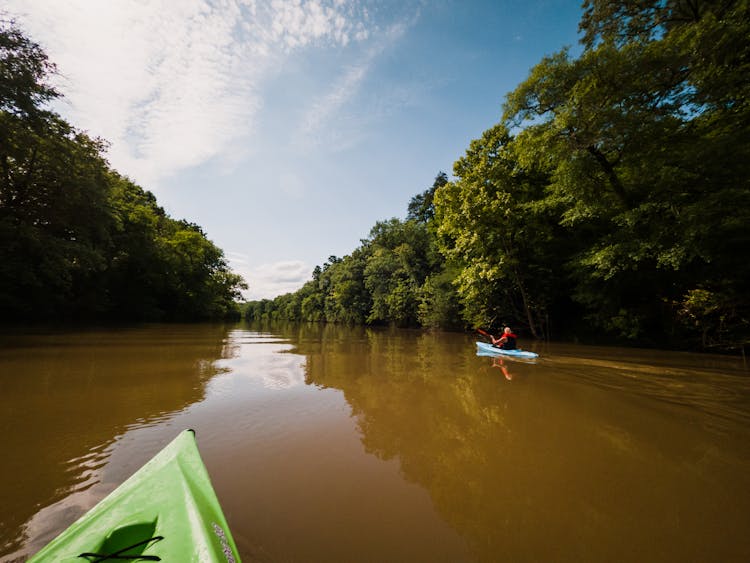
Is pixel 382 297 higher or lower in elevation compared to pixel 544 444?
higher

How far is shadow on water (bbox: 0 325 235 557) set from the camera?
A: 2.15 meters

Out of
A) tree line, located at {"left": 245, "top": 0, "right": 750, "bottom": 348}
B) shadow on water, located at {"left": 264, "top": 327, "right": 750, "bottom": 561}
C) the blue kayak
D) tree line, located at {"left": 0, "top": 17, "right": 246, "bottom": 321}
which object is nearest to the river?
shadow on water, located at {"left": 264, "top": 327, "right": 750, "bottom": 561}

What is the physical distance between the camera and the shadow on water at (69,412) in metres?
2.15

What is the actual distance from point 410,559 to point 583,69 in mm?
13892

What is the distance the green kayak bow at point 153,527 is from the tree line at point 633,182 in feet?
39.9

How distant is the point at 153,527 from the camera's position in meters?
1.47

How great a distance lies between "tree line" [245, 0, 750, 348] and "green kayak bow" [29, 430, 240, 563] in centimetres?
1217

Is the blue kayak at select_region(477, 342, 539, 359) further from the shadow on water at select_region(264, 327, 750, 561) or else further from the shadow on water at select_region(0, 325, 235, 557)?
the shadow on water at select_region(0, 325, 235, 557)

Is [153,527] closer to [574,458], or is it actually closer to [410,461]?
[410,461]

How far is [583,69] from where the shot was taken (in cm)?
993

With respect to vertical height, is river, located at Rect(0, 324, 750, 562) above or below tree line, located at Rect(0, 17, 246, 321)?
below

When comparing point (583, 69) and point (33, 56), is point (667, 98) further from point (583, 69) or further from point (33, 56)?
point (33, 56)

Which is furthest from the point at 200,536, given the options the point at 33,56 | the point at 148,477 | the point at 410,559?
the point at 33,56

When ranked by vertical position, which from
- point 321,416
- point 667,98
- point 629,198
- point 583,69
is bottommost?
point 321,416
